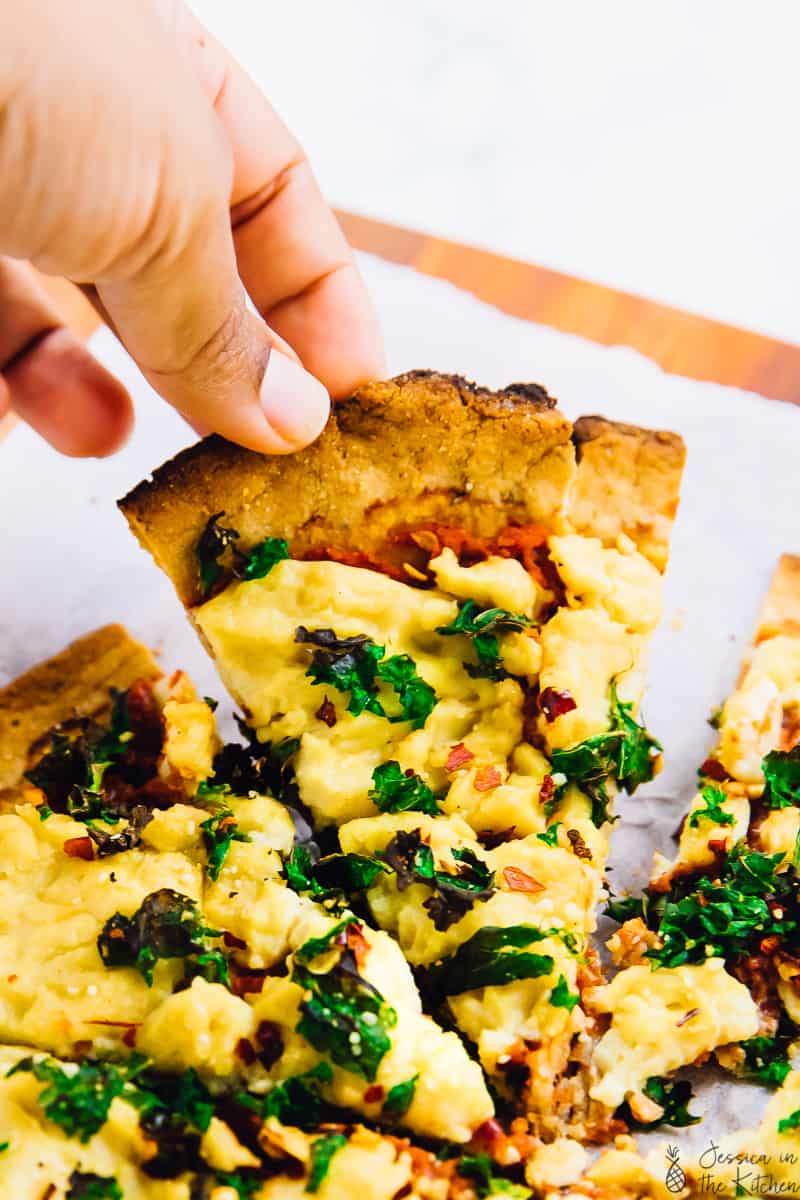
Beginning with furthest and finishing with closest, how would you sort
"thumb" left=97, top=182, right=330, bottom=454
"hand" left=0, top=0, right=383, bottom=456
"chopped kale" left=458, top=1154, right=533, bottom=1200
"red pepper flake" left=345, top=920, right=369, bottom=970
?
"thumb" left=97, top=182, right=330, bottom=454
"red pepper flake" left=345, top=920, right=369, bottom=970
"chopped kale" left=458, top=1154, right=533, bottom=1200
"hand" left=0, top=0, right=383, bottom=456

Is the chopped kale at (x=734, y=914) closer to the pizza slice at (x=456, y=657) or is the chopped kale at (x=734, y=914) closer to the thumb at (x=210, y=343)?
the pizza slice at (x=456, y=657)

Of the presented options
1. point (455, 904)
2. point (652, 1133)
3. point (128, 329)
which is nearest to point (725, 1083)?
point (652, 1133)

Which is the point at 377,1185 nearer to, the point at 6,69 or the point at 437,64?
the point at 6,69

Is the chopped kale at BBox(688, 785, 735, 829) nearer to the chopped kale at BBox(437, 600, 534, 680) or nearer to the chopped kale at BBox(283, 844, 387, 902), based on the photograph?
the chopped kale at BBox(437, 600, 534, 680)

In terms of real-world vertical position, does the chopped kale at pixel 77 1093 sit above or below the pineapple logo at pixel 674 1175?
above

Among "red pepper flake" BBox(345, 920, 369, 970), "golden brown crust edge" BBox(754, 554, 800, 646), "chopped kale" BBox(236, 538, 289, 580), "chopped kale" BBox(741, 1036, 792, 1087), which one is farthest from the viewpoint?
"golden brown crust edge" BBox(754, 554, 800, 646)

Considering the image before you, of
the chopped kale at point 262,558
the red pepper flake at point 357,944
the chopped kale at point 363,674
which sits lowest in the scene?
the red pepper flake at point 357,944

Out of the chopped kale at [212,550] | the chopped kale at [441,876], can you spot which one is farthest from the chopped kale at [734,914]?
the chopped kale at [212,550]

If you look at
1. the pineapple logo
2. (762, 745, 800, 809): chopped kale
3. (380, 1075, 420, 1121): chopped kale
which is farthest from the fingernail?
the pineapple logo
